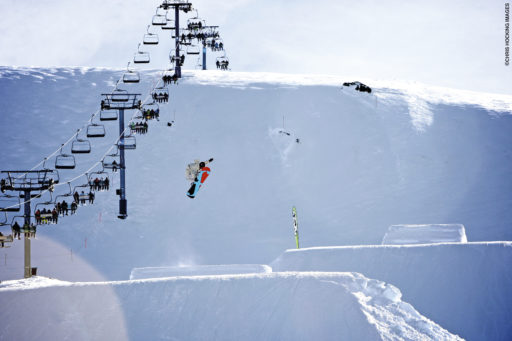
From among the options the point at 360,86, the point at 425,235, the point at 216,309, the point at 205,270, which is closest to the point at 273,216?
the point at 425,235

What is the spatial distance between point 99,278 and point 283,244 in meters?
10.5

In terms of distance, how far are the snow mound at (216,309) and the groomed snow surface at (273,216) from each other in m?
0.04

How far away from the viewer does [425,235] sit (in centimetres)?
2628

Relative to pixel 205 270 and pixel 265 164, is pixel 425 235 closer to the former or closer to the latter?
pixel 205 270

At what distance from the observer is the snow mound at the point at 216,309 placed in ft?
59.5

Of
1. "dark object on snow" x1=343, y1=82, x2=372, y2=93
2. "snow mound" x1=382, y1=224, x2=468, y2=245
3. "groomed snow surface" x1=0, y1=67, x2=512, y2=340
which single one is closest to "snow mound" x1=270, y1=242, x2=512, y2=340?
"groomed snow surface" x1=0, y1=67, x2=512, y2=340

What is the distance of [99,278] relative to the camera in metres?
32.9

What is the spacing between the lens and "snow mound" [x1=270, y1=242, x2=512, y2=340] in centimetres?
2125

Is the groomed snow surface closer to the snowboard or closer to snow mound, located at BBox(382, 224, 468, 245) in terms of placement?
snow mound, located at BBox(382, 224, 468, 245)

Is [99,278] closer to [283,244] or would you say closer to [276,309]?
[283,244]

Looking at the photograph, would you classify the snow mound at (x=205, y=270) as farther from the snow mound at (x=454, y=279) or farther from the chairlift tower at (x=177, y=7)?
the chairlift tower at (x=177, y=7)

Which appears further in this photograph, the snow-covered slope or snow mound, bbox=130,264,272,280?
the snow-covered slope

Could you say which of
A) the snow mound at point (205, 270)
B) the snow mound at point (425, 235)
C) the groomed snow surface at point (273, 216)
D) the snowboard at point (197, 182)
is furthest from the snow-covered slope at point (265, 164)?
the snow mound at point (425, 235)

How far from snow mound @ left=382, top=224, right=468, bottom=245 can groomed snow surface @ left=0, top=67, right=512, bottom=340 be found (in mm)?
69
